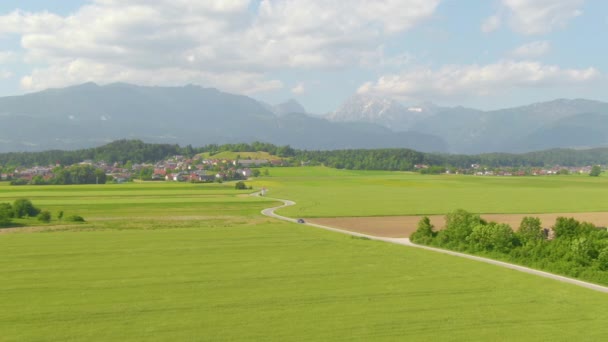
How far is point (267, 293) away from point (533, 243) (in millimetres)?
22068

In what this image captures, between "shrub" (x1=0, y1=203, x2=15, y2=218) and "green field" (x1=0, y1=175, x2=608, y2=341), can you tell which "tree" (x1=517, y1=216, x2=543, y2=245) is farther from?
"shrub" (x1=0, y1=203, x2=15, y2=218)

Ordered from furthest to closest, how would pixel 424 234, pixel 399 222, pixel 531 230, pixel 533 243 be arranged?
pixel 399 222 → pixel 424 234 → pixel 531 230 → pixel 533 243

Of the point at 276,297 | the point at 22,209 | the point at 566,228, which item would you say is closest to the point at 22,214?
the point at 22,209

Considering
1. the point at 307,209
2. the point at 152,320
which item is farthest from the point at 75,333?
the point at 307,209

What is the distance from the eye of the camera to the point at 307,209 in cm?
8188

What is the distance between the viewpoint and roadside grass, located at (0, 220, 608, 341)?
2270 cm

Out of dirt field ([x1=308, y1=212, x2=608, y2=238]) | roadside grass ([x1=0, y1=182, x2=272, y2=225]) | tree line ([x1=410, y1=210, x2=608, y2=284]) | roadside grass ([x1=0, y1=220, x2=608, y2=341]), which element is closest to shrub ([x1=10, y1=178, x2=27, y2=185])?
roadside grass ([x1=0, y1=182, x2=272, y2=225])

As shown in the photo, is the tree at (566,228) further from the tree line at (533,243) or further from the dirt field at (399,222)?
the dirt field at (399,222)

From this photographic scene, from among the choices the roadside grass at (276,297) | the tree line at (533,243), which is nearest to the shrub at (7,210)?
the roadside grass at (276,297)

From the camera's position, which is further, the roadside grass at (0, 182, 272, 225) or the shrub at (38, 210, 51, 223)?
the roadside grass at (0, 182, 272, 225)

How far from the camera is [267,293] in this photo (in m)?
28.9

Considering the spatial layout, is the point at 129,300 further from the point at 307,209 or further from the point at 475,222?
the point at 307,209

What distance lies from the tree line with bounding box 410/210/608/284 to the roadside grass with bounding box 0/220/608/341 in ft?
10.3

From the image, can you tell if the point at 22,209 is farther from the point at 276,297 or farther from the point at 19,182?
the point at 19,182
